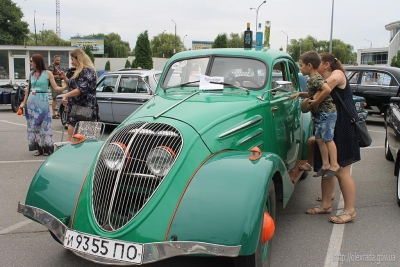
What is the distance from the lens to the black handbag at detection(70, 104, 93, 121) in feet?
21.0

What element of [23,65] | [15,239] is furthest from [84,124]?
[23,65]

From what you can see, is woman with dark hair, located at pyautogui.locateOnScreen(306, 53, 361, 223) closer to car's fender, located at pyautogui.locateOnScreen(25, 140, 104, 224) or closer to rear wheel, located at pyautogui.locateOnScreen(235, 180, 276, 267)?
rear wheel, located at pyautogui.locateOnScreen(235, 180, 276, 267)

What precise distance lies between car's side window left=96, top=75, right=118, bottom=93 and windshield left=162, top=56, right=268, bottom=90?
5.55 m

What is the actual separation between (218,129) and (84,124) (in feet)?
8.54

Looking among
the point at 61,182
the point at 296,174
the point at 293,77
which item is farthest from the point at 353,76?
the point at 61,182

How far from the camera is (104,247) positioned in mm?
2830

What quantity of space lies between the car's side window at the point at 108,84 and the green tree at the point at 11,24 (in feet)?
159

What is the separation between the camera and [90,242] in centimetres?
289

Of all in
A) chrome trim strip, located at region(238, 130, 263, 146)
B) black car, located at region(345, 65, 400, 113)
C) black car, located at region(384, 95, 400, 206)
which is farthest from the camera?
black car, located at region(345, 65, 400, 113)

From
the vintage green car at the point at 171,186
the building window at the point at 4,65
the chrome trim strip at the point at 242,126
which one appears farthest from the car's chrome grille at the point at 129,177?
the building window at the point at 4,65

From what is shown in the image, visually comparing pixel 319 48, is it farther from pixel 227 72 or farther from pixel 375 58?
pixel 227 72

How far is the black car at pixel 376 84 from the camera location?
39.7 ft

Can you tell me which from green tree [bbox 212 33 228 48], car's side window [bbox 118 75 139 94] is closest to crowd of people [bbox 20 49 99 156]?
car's side window [bbox 118 75 139 94]

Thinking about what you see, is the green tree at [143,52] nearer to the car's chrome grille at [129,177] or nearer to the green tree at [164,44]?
the car's chrome grille at [129,177]
